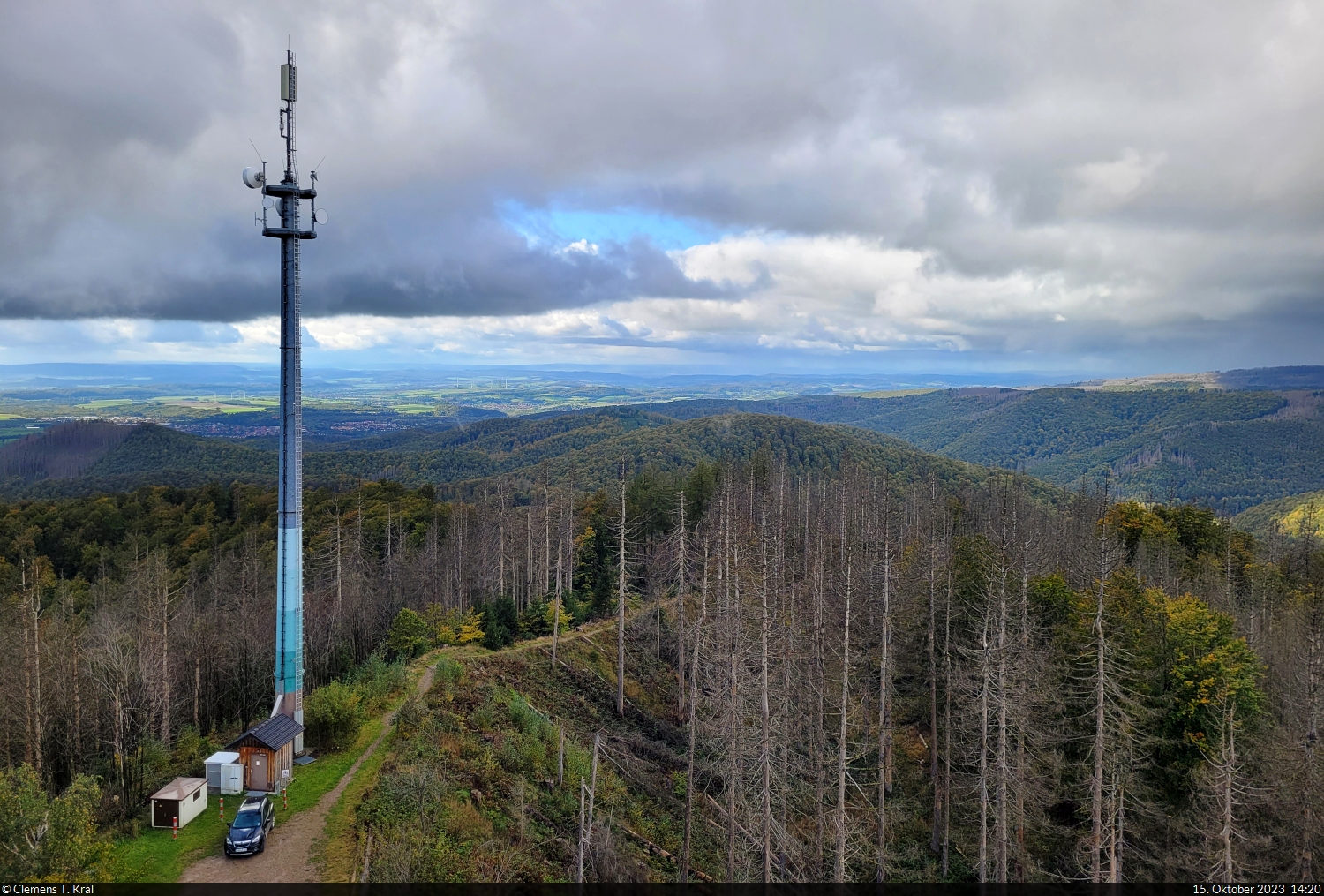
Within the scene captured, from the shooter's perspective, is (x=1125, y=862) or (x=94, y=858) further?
(x=1125, y=862)

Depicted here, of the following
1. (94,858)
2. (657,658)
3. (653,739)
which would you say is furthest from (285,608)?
(657,658)

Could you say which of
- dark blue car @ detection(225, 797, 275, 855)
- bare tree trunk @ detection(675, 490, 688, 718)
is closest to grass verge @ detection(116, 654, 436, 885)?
dark blue car @ detection(225, 797, 275, 855)

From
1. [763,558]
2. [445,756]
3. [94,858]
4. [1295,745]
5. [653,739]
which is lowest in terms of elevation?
[653,739]

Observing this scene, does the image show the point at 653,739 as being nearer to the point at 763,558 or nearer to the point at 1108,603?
the point at 763,558

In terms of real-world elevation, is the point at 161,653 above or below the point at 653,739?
above

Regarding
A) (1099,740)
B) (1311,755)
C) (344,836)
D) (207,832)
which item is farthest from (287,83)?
(1311,755)

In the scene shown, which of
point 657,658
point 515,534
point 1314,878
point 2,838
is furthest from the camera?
point 515,534
